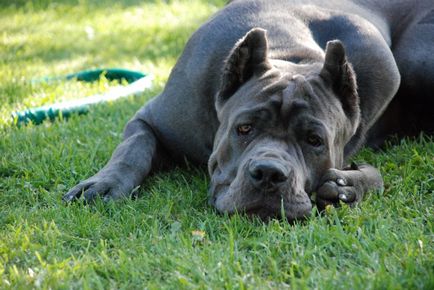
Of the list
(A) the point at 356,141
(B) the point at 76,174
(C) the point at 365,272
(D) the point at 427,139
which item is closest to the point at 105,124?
(B) the point at 76,174

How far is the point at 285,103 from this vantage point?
3.88 meters

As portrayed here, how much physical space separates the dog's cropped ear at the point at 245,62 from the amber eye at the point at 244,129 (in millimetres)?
378

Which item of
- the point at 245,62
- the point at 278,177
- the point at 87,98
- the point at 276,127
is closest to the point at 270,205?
the point at 278,177

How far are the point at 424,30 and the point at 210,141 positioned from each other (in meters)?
1.91

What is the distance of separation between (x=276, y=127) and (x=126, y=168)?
103 cm

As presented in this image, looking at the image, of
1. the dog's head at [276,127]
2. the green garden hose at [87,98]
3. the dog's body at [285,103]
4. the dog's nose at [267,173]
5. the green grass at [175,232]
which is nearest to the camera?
the green grass at [175,232]

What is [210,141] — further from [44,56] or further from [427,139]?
[44,56]

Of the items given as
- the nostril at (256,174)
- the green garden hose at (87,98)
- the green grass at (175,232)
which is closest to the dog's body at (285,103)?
the nostril at (256,174)

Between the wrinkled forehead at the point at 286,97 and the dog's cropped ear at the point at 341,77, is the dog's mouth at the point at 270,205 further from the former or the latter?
the dog's cropped ear at the point at 341,77

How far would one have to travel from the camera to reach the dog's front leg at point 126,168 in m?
4.14

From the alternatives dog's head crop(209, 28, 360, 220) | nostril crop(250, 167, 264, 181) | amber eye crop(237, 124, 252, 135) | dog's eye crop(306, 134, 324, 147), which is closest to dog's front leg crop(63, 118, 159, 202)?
dog's head crop(209, 28, 360, 220)

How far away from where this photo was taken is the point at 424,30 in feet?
17.6

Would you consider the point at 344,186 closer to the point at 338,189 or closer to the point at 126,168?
the point at 338,189

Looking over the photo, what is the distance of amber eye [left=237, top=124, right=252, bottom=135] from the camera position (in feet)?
12.9
